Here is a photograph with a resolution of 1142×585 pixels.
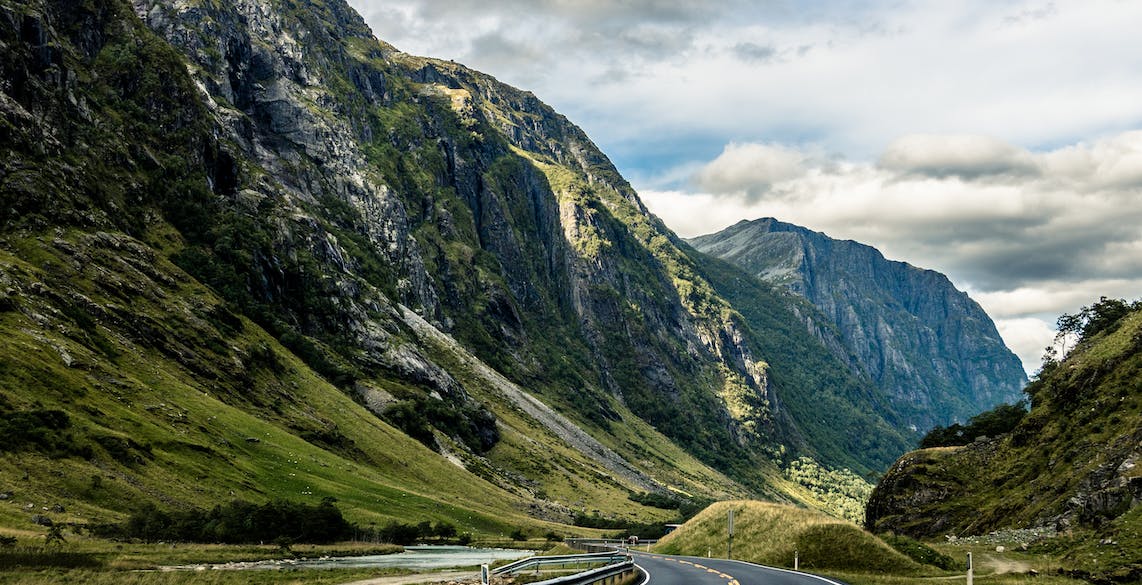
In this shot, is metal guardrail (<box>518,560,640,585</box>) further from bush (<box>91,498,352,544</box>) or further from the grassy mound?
bush (<box>91,498,352,544</box>)

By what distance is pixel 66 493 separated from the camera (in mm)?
67875

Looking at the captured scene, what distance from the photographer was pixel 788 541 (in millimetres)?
52406

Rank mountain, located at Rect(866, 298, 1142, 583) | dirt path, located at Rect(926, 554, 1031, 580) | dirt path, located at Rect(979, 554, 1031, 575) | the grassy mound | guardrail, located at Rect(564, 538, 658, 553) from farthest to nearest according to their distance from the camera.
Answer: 1. guardrail, located at Rect(564, 538, 658, 553)
2. the grassy mound
3. mountain, located at Rect(866, 298, 1142, 583)
4. dirt path, located at Rect(979, 554, 1031, 575)
5. dirt path, located at Rect(926, 554, 1031, 580)

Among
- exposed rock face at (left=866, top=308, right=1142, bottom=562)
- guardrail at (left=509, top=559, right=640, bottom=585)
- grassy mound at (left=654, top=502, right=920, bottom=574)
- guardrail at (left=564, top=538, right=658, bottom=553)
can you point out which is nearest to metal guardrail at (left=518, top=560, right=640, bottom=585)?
guardrail at (left=509, top=559, right=640, bottom=585)

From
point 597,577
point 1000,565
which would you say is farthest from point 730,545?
point 597,577

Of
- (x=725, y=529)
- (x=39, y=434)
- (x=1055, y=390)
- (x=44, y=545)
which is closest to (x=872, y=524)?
(x=1055, y=390)

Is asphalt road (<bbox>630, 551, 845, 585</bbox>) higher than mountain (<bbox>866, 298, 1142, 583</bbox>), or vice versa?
mountain (<bbox>866, 298, 1142, 583</bbox>)

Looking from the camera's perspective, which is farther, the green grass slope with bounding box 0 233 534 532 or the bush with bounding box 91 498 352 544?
the green grass slope with bounding box 0 233 534 532

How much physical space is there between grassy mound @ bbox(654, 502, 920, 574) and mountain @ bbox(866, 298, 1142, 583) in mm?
10461

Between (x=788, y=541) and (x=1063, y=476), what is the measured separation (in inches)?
1144

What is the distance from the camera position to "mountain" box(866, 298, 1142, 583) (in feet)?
144

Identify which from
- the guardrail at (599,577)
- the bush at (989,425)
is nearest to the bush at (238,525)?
the guardrail at (599,577)

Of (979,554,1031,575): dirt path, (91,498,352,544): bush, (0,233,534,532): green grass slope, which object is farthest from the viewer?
(0,233,534,532): green grass slope

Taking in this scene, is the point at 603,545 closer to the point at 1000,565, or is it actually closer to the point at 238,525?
the point at 238,525
